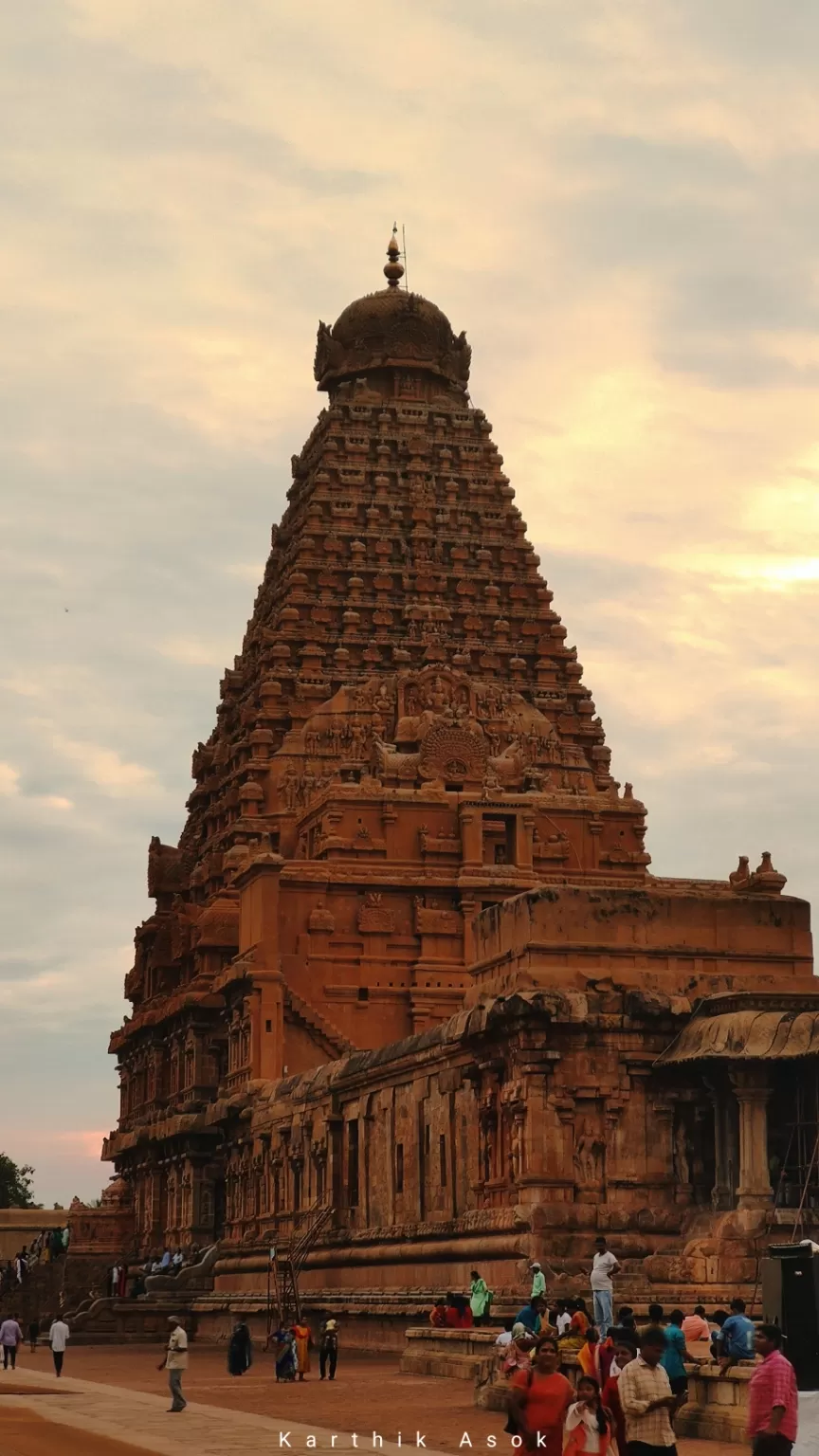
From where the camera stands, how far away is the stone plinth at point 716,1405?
2705cm

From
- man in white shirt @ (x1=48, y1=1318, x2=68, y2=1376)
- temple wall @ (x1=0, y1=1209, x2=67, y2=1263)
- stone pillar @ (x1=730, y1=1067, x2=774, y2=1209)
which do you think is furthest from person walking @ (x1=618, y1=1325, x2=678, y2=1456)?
temple wall @ (x1=0, y1=1209, x2=67, y2=1263)

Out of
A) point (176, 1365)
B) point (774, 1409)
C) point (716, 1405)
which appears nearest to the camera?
point (774, 1409)

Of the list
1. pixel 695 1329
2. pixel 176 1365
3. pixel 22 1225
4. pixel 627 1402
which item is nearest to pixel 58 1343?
pixel 176 1365

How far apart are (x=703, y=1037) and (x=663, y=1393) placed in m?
21.9

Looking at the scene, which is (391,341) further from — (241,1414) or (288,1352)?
(241,1414)

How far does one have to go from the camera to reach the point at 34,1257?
8981 centimetres

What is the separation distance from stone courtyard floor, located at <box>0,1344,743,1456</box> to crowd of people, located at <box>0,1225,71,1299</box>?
111 feet

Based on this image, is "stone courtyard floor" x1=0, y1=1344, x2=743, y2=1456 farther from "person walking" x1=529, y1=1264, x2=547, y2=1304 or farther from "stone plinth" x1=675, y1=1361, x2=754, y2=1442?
"person walking" x1=529, y1=1264, x2=547, y2=1304

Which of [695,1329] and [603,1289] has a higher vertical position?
[603,1289]

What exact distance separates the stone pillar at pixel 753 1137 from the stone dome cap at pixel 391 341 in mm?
55383

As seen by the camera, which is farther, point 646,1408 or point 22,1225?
point 22,1225

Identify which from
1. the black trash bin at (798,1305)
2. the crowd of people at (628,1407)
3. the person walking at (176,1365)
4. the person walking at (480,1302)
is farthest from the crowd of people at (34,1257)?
the crowd of people at (628,1407)

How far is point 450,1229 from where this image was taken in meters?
46.9

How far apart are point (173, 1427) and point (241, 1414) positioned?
9.31 feet
